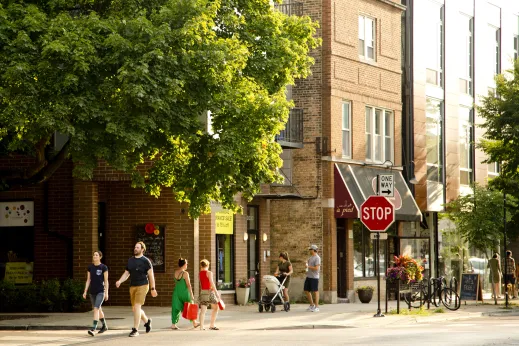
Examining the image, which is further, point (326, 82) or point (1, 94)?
point (326, 82)

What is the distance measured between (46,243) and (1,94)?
12321 mm

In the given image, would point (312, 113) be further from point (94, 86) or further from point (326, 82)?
point (94, 86)

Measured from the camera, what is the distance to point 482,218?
39.2 m

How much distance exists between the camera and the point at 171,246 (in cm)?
3106

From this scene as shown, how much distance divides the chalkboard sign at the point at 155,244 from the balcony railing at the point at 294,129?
17.7 ft

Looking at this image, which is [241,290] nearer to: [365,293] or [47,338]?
[365,293]

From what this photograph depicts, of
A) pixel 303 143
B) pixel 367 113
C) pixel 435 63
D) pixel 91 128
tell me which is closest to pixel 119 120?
pixel 91 128

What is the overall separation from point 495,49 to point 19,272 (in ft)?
84.5

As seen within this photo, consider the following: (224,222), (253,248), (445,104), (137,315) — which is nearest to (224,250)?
(224,222)

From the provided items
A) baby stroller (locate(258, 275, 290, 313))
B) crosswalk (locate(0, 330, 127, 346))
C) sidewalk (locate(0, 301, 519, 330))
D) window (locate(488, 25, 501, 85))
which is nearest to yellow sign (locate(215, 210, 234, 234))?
sidewalk (locate(0, 301, 519, 330))

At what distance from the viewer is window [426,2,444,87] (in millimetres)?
42531

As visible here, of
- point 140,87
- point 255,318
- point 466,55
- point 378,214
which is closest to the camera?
point 140,87

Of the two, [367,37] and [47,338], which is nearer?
[47,338]

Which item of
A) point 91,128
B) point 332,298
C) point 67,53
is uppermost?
point 67,53
